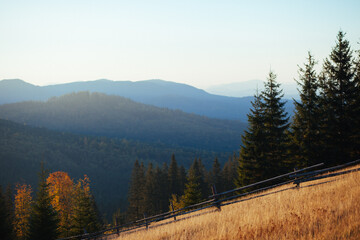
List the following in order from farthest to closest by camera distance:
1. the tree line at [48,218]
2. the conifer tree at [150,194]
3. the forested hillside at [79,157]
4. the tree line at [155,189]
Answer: the forested hillside at [79,157] < the tree line at [155,189] < the conifer tree at [150,194] < the tree line at [48,218]

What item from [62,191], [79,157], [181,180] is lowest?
[79,157]

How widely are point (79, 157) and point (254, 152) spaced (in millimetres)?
160027

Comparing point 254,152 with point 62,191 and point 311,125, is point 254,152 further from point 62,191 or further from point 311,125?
point 62,191

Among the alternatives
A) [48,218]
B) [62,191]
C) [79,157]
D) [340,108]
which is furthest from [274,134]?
[79,157]

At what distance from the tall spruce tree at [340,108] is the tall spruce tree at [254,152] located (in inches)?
245

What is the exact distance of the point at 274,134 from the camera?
2505 cm

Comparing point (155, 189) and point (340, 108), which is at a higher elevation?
point (340, 108)

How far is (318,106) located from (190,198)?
19.1 meters

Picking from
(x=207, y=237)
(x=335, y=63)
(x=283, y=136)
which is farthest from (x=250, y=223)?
(x=335, y=63)

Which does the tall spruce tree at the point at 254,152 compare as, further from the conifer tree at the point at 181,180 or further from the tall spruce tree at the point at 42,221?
the conifer tree at the point at 181,180

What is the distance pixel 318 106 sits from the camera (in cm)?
2506

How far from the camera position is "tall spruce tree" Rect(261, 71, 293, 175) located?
24.7 metres

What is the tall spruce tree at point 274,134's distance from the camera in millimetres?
24688

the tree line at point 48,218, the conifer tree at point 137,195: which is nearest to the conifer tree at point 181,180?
the conifer tree at point 137,195
